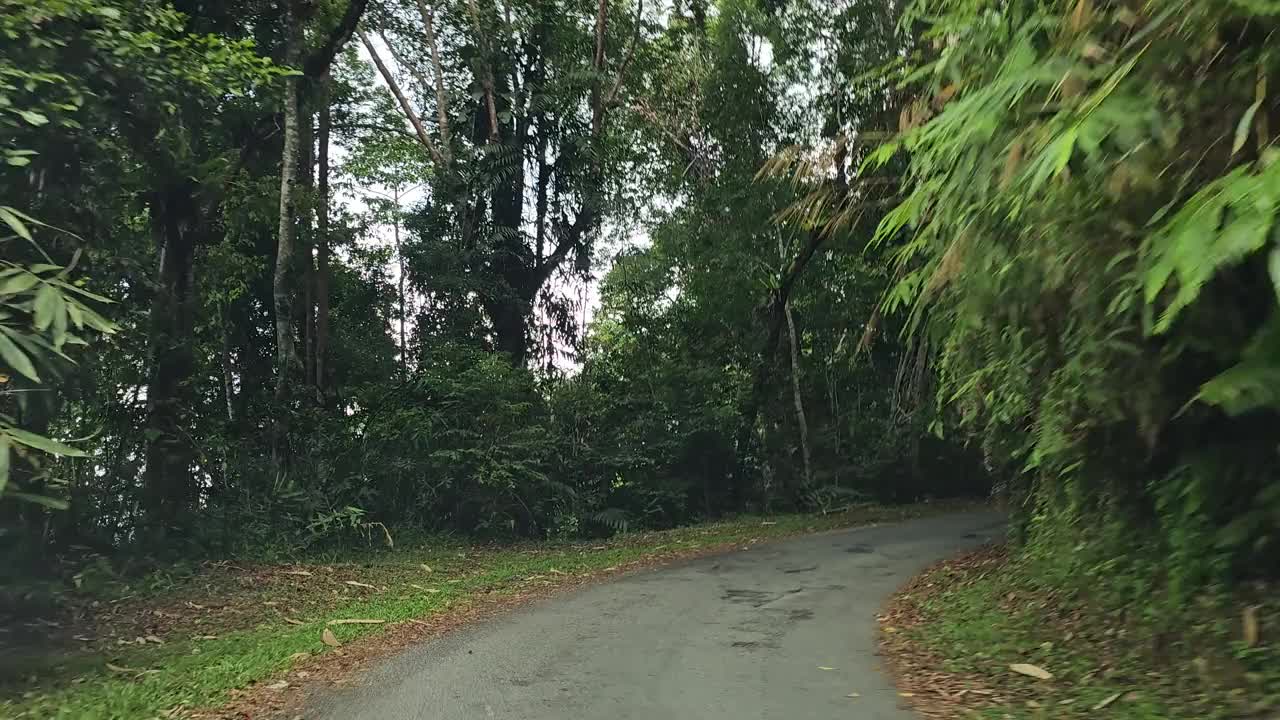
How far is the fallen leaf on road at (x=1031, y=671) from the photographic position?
19.5 ft

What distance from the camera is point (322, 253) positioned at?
18.8 m

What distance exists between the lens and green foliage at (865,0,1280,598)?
3602mm

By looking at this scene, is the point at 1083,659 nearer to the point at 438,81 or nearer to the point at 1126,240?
the point at 1126,240

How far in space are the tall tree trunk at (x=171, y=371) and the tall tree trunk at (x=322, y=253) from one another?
13.8ft

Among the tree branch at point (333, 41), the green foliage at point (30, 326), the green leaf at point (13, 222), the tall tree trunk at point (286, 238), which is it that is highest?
the tree branch at point (333, 41)

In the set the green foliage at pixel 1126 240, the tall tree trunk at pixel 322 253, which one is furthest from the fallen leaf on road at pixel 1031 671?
the tall tree trunk at pixel 322 253

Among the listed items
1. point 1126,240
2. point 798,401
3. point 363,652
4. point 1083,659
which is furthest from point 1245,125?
point 798,401

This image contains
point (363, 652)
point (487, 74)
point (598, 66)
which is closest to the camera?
point (363, 652)

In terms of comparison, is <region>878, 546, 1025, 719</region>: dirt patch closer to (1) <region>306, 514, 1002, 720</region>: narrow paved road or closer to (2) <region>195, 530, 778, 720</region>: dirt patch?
(1) <region>306, 514, 1002, 720</region>: narrow paved road

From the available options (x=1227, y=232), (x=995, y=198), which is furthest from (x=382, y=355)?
(x=1227, y=232)

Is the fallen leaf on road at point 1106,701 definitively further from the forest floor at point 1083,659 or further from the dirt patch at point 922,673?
the dirt patch at point 922,673

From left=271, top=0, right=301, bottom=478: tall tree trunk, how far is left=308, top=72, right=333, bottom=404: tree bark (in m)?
1.69

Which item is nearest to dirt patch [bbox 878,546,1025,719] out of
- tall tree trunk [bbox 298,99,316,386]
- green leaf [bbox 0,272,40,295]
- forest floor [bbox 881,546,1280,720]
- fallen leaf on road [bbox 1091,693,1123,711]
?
forest floor [bbox 881,546,1280,720]

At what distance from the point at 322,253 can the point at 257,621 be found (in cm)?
1066
